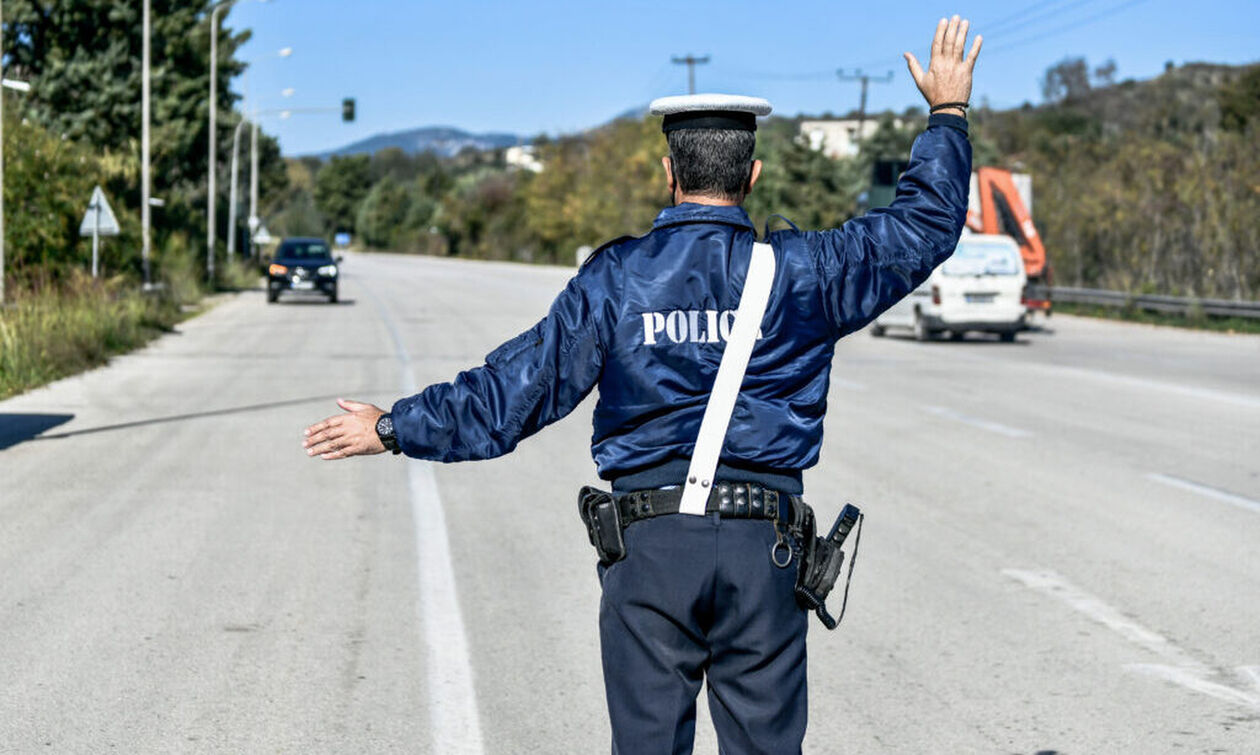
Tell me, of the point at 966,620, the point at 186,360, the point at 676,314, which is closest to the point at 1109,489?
the point at 966,620

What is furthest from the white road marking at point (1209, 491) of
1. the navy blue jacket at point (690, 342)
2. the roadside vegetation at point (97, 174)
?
the roadside vegetation at point (97, 174)

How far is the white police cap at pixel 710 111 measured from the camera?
3188 mm

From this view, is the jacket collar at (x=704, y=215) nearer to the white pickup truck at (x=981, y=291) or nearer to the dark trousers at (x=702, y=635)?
the dark trousers at (x=702, y=635)

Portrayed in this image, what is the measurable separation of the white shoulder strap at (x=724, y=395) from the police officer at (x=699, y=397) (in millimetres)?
31

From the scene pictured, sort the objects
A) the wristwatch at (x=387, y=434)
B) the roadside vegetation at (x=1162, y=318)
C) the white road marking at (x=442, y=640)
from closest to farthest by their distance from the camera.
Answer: the wristwatch at (x=387, y=434) < the white road marking at (x=442, y=640) < the roadside vegetation at (x=1162, y=318)

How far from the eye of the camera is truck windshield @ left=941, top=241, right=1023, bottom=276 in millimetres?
28859

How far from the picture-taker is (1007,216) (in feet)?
115

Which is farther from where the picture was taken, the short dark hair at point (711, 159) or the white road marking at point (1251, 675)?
the white road marking at point (1251, 675)

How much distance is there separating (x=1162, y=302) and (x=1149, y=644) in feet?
101

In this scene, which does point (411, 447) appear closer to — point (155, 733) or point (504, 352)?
point (504, 352)

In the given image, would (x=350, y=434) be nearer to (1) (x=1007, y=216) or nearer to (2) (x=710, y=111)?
(2) (x=710, y=111)

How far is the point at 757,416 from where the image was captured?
10.2ft

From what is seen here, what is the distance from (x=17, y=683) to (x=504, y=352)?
342cm

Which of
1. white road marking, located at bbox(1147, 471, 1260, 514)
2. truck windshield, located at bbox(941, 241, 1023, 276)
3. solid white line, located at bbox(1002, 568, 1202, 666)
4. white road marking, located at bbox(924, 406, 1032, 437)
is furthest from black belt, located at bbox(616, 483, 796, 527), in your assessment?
truck windshield, located at bbox(941, 241, 1023, 276)
